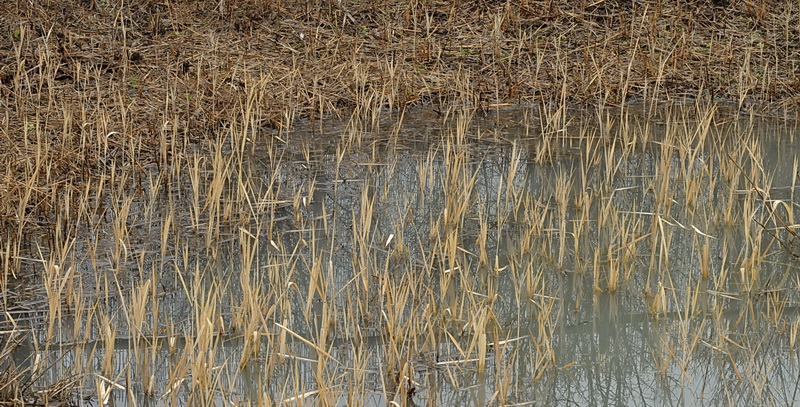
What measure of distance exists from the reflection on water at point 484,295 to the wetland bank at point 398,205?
0.02 metres

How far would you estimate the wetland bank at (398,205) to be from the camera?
3.12m

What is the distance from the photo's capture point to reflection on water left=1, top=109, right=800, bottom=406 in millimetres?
3049

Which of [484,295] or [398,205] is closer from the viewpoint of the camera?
[484,295]

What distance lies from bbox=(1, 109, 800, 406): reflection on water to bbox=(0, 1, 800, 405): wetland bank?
2cm

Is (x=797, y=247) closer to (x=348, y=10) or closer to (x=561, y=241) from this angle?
(x=561, y=241)

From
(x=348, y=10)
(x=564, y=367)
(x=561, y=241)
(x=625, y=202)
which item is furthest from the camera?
(x=348, y=10)

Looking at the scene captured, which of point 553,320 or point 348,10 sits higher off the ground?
point 348,10

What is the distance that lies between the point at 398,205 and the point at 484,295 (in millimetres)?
1235

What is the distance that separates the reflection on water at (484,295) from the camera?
3049 mm

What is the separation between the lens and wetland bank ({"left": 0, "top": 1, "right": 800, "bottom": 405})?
312 cm

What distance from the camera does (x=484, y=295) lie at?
3.50m

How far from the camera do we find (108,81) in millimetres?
→ 6531

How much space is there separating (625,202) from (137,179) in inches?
97.3

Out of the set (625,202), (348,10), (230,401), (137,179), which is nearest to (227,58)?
(348,10)
